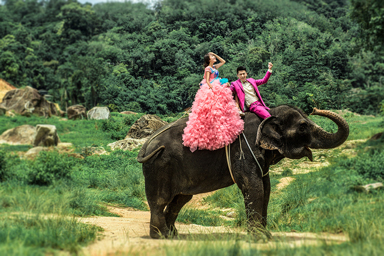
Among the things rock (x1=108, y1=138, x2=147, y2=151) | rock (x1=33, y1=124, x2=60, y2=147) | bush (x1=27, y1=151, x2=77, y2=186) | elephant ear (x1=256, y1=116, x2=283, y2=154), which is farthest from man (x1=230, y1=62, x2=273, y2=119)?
rock (x1=33, y1=124, x2=60, y2=147)

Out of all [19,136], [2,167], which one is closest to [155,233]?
[2,167]

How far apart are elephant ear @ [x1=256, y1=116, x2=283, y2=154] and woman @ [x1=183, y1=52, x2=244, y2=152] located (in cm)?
28

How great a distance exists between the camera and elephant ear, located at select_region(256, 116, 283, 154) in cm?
504

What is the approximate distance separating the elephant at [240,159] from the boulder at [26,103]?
23.8 m

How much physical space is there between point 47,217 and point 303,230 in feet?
12.1

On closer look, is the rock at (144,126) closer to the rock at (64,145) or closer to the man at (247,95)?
the rock at (64,145)

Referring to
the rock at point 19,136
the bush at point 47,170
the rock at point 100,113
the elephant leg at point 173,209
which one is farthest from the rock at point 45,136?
the elephant leg at point 173,209

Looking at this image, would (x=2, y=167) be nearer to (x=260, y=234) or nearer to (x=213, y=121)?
(x=213, y=121)

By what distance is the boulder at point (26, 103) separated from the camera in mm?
26484

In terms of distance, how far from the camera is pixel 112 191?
34.0 feet

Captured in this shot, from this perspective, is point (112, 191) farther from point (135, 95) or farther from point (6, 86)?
point (6, 86)

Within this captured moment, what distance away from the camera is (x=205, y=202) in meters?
9.94

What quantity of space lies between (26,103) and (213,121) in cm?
2498

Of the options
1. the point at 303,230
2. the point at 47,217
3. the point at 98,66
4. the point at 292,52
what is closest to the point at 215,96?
the point at 303,230
